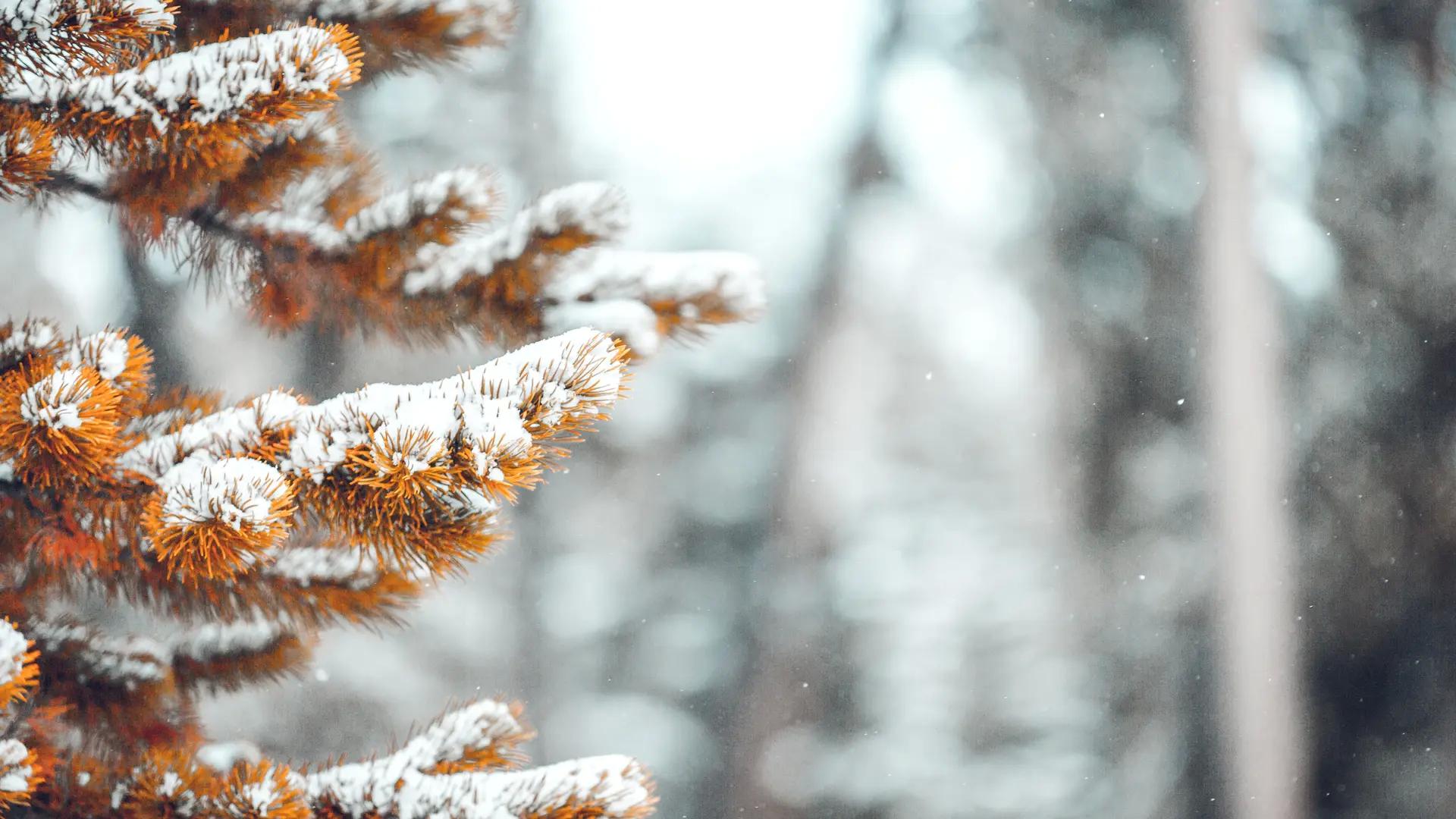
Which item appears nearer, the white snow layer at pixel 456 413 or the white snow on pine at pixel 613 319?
the white snow layer at pixel 456 413

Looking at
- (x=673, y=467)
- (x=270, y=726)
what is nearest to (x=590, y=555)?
(x=673, y=467)

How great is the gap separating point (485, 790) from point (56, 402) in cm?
25

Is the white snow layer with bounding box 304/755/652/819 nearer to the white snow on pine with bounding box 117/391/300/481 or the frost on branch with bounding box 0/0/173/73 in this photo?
the white snow on pine with bounding box 117/391/300/481

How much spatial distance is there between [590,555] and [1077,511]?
2.55 ft

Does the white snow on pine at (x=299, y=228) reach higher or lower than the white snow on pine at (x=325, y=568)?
higher

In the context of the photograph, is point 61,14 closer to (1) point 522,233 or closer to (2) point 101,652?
(1) point 522,233

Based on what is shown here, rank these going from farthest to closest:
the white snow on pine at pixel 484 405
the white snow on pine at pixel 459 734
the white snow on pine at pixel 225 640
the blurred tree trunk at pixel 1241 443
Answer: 1. the blurred tree trunk at pixel 1241 443
2. the white snow on pine at pixel 225 640
3. the white snow on pine at pixel 459 734
4. the white snow on pine at pixel 484 405

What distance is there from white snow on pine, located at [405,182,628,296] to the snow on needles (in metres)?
0.15

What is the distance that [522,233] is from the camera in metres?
0.56

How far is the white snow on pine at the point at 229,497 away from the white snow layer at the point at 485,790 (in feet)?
0.55

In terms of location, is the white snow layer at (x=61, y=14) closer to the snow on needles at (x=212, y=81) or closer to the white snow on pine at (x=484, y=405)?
the snow on needles at (x=212, y=81)

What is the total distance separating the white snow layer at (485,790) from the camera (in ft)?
1.39

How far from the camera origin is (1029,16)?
4.88ft

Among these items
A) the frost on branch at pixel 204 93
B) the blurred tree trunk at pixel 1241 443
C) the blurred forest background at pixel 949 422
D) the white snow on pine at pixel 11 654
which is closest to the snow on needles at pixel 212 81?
the frost on branch at pixel 204 93
